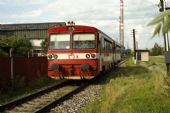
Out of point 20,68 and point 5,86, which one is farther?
point 20,68

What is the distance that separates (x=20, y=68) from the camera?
56.4 ft

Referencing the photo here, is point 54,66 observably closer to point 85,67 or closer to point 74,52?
point 74,52

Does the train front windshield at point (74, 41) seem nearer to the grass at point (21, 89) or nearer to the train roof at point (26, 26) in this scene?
the grass at point (21, 89)

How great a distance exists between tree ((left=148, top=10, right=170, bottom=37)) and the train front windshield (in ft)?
46.9

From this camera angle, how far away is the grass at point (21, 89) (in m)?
12.8

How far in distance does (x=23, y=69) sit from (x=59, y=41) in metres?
2.37

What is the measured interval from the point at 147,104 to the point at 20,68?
9436 mm

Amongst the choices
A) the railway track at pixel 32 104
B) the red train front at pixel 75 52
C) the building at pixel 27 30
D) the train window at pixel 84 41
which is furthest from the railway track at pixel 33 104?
the building at pixel 27 30

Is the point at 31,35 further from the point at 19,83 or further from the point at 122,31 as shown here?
the point at 19,83

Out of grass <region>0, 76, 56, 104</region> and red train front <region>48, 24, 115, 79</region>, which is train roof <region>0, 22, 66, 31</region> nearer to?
grass <region>0, 76, 56, 104</region>

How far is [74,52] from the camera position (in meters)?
16.7

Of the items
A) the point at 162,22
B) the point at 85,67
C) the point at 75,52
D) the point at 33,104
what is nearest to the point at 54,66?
the point at 75,52

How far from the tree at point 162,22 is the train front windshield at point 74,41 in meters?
14.3

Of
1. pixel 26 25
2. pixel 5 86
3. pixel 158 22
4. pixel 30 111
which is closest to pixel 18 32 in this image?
pixel 26 25
